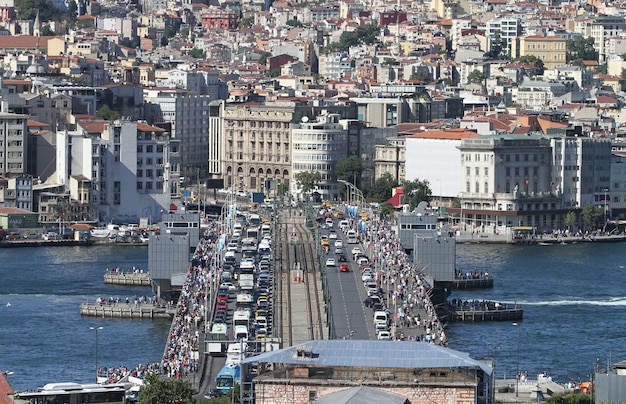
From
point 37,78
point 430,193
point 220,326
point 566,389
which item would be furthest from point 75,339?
point 37,78

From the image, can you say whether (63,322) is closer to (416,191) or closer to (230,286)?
(230,286)

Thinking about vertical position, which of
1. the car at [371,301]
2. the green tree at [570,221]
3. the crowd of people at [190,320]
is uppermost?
the car at [371,301]

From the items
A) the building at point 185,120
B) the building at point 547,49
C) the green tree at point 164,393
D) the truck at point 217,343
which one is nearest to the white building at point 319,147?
the building at point 185,120

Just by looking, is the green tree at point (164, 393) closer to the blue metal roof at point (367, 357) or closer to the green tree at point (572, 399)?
the green tree at point (572, 399)

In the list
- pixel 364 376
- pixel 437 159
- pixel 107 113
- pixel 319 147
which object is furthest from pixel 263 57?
pixel 364 376

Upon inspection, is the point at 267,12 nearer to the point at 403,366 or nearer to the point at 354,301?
the point at 354,301

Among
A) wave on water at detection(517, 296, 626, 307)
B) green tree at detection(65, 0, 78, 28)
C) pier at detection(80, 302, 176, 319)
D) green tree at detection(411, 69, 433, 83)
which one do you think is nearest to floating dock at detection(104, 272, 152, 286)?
pier at detection(80, 302, 176, 319)
